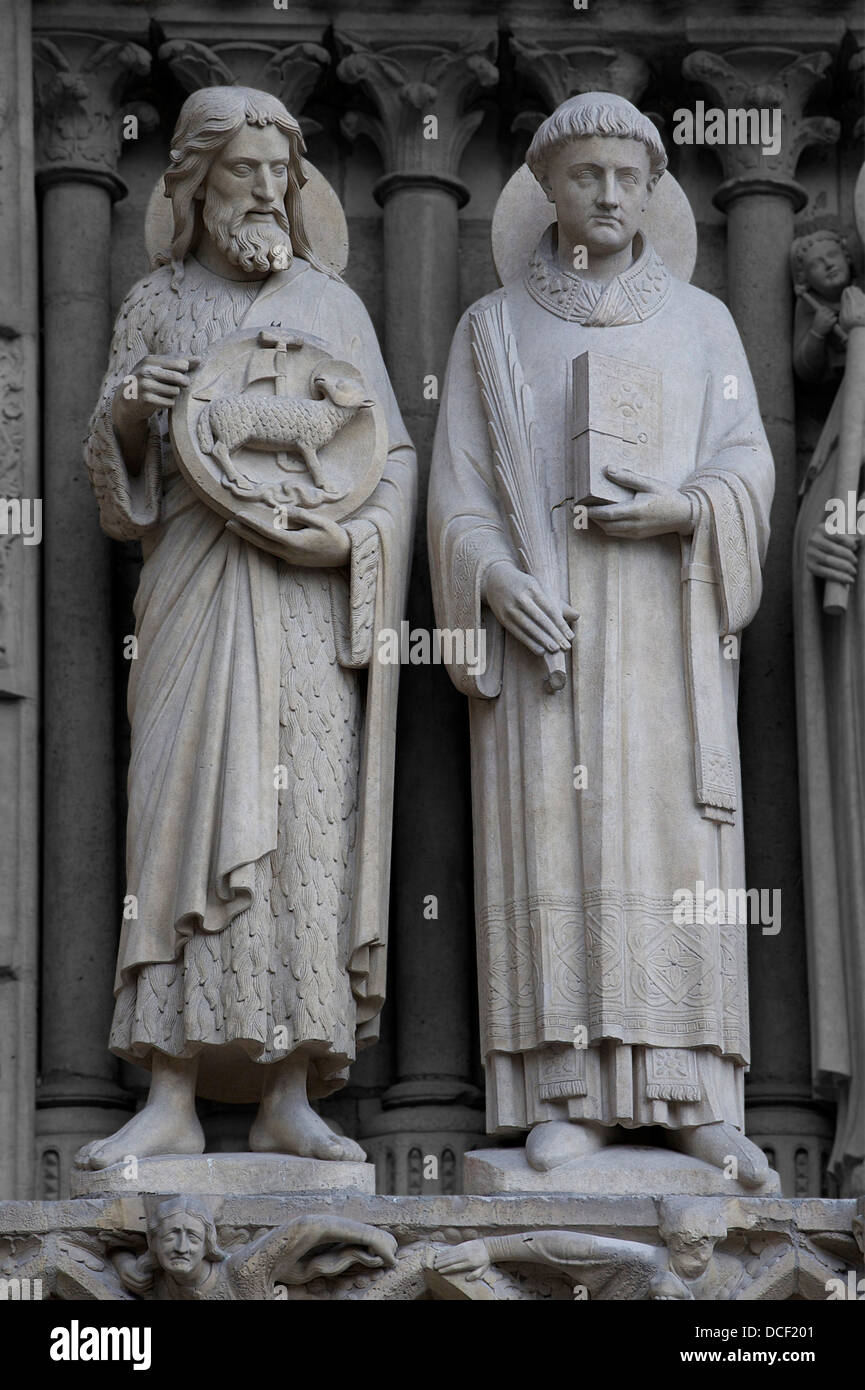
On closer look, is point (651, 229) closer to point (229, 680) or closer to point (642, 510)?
point (642, 510)

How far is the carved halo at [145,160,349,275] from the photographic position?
8.51 meters

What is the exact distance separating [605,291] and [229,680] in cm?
145

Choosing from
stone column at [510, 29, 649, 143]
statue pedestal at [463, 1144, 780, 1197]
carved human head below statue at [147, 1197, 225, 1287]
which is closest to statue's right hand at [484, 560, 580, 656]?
statue pedestal at [463, 1144, 780, 1197]

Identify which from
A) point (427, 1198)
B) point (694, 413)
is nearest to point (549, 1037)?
point (427, 1198)

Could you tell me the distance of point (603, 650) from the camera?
7.89 meters

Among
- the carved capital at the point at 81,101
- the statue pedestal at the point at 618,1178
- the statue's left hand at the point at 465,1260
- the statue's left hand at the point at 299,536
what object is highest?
the carved capital at the point at 81,101

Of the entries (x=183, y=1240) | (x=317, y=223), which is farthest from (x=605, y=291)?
(x=183, y=1240)

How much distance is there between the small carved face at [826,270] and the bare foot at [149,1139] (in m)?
2.87

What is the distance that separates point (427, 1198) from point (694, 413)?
2146 millimetres

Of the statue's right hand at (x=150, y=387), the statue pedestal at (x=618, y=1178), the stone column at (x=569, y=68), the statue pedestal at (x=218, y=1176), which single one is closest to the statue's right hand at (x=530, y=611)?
the statue's right hand at (x=150, y=387)

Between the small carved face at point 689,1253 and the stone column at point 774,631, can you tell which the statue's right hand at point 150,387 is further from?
the small carved face at point 689,1253

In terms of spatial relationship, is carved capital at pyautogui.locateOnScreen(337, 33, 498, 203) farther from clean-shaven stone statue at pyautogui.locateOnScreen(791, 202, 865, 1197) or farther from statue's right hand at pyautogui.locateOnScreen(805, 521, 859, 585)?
statue's right hand at pyautogui.locateOnScreen(805, 521, 859, 585)

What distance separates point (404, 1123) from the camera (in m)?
8.27

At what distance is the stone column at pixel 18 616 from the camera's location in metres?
8.09
